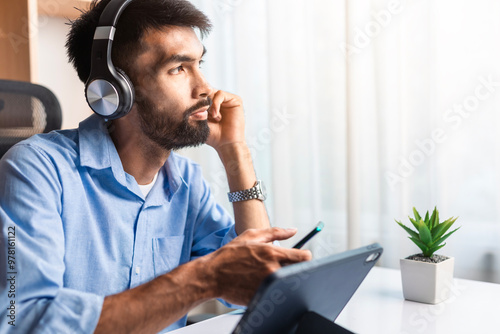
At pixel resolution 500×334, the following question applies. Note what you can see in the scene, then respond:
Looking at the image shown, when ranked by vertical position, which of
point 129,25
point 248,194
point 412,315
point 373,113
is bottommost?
point 412,315

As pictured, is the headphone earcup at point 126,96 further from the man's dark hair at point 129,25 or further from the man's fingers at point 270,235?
the man's fingers at point 270,235

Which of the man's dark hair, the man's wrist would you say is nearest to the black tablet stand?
the man's wrist

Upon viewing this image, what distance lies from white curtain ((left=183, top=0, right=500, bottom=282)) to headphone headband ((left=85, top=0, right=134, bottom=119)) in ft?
3.23

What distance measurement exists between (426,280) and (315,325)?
49 centimetres

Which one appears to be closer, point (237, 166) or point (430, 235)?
point (430, 235)

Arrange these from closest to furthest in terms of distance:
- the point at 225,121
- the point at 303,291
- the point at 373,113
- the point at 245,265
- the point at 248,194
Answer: the point at 303,291 < the point at 245,265 < the point at 248,194 < the point at 225,121 < the point at 373,113

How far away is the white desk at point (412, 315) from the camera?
2.94ft

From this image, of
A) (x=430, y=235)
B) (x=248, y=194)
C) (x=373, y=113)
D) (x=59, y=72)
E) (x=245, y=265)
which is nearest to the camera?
(x=245, y=265)

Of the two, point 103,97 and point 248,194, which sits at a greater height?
point 103,97

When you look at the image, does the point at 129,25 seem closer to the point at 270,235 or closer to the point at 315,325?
the point at 270,235

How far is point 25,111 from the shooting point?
1.29 meters

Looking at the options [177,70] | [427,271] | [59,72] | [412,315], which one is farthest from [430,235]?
[59,72]

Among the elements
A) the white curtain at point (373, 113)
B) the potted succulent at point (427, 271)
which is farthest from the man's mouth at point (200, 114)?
the white curtain at point (373, 113)

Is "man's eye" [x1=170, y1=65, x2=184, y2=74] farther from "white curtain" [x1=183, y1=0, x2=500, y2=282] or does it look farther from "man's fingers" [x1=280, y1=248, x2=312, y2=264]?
"white curtain" [x1=183, y1=0, x2=500, y2=282]
